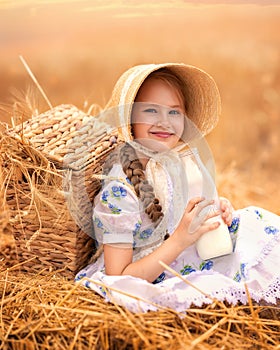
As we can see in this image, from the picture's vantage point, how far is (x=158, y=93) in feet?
6.06

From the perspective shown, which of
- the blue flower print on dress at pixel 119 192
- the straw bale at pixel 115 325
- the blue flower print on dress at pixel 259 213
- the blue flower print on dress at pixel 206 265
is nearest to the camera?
the straw bale at pixel 115 325

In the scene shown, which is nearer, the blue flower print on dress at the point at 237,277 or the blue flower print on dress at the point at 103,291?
the blue flower print on dress at the point at 103,291

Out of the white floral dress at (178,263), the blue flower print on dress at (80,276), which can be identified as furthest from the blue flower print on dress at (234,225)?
the blue flower print on dress at (80,276)

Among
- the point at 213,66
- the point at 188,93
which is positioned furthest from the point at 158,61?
the point at 188,93

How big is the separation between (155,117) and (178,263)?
419 mm

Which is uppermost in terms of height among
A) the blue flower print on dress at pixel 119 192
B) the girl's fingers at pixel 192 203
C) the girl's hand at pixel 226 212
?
the blue flower print on dress at pixel 119 192

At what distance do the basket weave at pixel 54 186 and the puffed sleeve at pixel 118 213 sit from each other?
0.08 meters

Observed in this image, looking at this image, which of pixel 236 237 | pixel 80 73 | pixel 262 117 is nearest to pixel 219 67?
pixel 262 117

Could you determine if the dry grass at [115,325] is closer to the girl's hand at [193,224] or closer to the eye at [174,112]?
the girl's hand at [193,224]

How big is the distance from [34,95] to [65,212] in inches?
23.6

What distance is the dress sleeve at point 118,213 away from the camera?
5.76ft

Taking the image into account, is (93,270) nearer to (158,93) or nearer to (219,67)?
(158,93)

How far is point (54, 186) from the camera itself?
5.93ft

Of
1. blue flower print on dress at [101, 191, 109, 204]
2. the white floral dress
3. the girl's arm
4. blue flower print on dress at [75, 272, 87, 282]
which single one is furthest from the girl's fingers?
blue flower print on dress at [75, 272, 87, 282]
